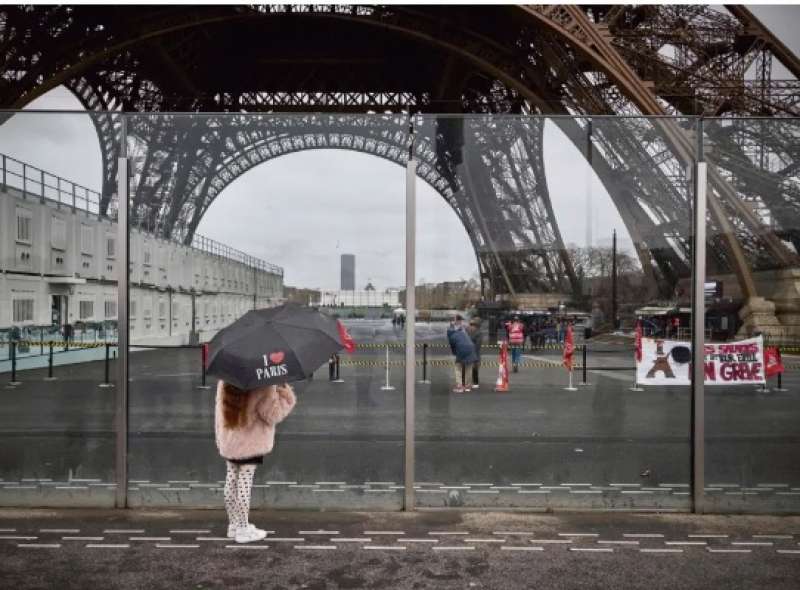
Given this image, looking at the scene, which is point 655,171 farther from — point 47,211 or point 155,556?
point 47,211

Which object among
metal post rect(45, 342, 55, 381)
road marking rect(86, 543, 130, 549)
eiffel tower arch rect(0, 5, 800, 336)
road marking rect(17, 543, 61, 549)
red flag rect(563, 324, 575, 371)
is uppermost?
eiffel tower arch rect(0, 5, 800, 336)

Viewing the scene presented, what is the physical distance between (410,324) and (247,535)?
7.04ft

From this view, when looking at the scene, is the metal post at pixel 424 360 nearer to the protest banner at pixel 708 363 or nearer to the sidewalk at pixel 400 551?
the sidewalk at pixel 400 551

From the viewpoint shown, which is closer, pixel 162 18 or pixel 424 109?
pixel 162 18

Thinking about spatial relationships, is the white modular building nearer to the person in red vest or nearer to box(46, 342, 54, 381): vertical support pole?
box(46, 342, 54, 381): vertical support pole

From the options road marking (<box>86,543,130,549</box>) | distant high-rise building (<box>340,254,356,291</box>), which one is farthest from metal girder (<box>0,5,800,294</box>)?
road marking (<box>86,543,130,549</box>)

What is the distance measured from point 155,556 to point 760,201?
6.04m

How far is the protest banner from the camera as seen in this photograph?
18.4ft

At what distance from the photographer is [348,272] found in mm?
5840

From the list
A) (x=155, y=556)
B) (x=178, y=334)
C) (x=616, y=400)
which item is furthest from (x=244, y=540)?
(x=616, y=400)

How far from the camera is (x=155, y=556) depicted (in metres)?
4.31

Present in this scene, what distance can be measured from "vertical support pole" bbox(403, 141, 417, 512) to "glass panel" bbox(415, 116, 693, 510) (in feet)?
0.25

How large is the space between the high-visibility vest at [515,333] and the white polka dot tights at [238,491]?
254cm

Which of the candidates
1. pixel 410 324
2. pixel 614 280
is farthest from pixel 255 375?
pixel 614 280
